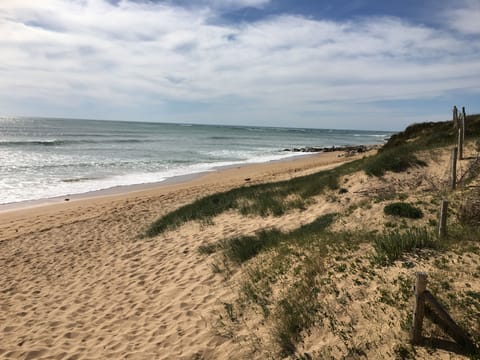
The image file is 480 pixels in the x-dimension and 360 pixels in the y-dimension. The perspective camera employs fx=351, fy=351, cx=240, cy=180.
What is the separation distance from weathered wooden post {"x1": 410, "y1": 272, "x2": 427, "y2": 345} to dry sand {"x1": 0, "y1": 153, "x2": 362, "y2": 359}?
2.27 m

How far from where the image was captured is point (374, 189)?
1109 cm

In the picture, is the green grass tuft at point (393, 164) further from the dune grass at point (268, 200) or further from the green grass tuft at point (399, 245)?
the green grass tuft at point (399, 245)

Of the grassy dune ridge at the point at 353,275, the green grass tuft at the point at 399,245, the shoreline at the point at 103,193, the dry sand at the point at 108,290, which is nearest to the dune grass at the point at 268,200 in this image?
the dry sand at the point at 108,290

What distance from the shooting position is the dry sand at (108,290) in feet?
17.8

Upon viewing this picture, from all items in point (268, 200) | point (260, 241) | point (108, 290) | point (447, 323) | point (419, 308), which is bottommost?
point (108, 290)

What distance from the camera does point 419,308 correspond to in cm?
378

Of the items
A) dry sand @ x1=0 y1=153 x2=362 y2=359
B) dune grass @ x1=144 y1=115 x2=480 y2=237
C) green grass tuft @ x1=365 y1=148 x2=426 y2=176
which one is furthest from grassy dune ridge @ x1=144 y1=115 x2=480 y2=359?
green grass tuft @ x1=365 y1=148 x2=426 y2=176

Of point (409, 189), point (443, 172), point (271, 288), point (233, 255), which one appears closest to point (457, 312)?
point (271, 288)

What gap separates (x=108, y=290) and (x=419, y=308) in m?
6.04

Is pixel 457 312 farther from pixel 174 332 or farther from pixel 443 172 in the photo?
pixel 443 172

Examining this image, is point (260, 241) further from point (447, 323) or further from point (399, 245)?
point (447, 323)

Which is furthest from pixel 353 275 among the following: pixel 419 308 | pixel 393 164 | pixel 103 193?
pixel 103 193

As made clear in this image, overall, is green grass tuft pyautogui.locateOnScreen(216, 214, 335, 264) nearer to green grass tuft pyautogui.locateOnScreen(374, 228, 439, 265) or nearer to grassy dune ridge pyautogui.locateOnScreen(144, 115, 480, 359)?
grassy dune ridge pyautogui.locateOnScreen(144, 115, 480, 359)

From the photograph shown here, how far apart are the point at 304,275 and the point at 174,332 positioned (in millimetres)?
2264
